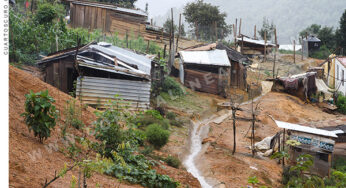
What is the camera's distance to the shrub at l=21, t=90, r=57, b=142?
7.47 metres

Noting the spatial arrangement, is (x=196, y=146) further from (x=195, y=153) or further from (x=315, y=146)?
(x=315, y=146)

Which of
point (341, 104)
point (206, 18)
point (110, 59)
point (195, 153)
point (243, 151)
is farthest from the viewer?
point (206, 18)

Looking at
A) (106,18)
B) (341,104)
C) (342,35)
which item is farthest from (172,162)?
(342,35)

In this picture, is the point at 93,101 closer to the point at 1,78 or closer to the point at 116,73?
the point at 116,73

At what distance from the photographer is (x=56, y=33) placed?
22.5 meters

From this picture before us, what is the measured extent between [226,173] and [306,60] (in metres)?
39.2

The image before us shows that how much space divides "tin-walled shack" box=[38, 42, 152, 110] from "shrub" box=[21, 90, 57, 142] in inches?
335

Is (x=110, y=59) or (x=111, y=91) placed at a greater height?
(x=110, y=59)

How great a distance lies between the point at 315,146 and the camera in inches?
511

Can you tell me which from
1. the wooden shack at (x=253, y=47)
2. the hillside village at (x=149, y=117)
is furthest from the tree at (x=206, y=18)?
the hillside village at (x=149, y=117)

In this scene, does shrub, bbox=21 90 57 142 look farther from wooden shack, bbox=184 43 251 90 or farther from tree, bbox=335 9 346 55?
tree, bbox=335 9 346 55

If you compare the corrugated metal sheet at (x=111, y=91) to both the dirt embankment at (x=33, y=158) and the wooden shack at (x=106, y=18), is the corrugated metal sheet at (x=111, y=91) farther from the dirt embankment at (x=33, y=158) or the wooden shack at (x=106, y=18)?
the wooden shack at (x=106, y=18)

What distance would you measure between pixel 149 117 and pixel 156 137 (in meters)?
2.83

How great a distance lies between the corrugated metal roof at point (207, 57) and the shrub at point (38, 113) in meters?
21.6
